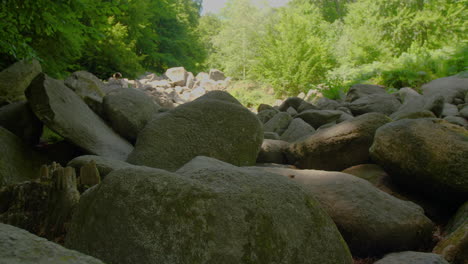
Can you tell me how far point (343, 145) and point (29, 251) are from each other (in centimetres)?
370

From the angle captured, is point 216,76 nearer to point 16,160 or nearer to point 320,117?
point 320,117

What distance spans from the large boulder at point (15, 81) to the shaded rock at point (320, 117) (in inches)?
191

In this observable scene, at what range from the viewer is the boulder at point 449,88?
295 inches

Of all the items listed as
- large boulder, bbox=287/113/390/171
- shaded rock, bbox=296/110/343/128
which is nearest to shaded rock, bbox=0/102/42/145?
large boulder, bbox=287/113/390/171

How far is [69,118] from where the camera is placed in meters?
3.83

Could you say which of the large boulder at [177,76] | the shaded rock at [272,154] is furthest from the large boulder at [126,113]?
the large boulder at [177,76]

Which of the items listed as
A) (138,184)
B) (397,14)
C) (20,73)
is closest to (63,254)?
(138,184)

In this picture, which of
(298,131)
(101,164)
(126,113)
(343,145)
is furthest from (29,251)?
(298,131)

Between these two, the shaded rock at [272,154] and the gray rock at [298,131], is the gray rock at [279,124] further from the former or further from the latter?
the shaded rock at [272,154]

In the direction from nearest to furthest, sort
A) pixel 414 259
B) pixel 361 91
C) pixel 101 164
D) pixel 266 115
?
pixel 414 259
pixel 101 164
pixel 266 115
pixel 361 91

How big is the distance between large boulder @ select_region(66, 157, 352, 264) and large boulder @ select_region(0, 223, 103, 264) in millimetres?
680

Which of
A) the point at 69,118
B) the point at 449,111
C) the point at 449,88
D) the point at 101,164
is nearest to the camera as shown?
the point at 101,164

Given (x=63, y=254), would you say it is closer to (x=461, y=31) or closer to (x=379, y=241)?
(x=379, y=241)

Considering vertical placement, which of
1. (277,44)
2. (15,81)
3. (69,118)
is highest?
(277,44)
